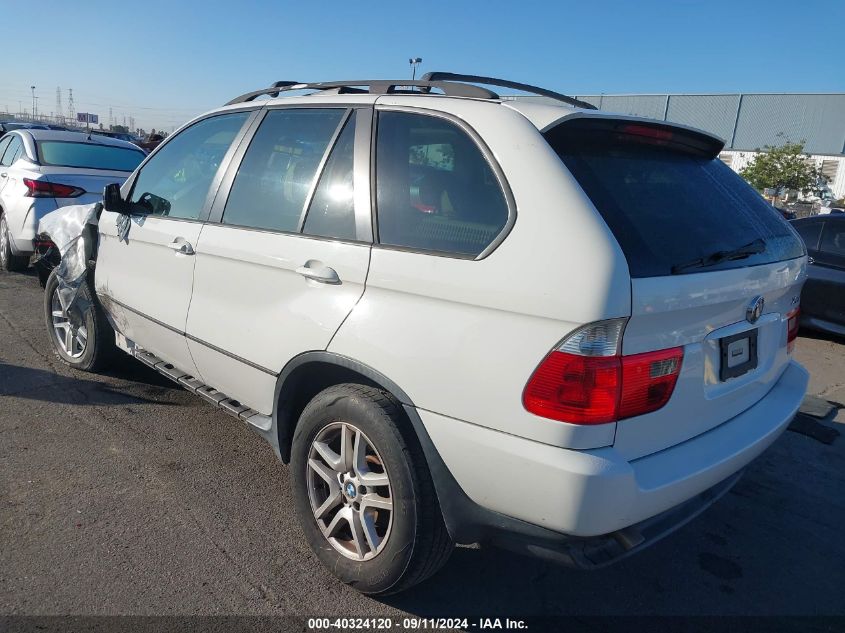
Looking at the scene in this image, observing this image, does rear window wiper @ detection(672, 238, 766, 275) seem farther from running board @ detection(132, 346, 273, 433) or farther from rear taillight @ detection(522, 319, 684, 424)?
running board @ detection(132, 346, 273, 433)

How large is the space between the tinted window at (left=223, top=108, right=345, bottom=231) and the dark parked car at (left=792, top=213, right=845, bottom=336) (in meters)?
6.05

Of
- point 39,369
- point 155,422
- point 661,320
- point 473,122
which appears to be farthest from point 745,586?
point 39,369

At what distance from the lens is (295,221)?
2.82m

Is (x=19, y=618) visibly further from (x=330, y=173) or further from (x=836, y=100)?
(x=836, y=100)

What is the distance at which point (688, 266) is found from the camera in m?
2.14

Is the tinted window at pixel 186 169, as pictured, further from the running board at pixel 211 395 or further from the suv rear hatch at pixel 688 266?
the suv rear hatch at pixel 688 266

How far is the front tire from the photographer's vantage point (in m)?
2.28

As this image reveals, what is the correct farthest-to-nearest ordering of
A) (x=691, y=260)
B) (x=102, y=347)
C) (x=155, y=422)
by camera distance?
1. (x=102, y=347)
2. (x=155, y=422)
3. (x=691, y=260)

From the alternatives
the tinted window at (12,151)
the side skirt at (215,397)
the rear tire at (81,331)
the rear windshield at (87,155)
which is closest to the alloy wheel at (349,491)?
the side skirt at (215,397)

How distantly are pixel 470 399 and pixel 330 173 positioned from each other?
1.23 m

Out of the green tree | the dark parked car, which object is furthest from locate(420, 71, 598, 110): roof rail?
the green tree

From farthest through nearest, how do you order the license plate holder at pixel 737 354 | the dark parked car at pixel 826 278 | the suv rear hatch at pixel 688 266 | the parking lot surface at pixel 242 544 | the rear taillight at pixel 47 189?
the rear taillight at pixel 47 189
the dark parked car at pixel 826 278
the parking lot surface at pixel 242 544
the license plate holder at pixel 737 354
the suv rear hatch at pixel 688 266

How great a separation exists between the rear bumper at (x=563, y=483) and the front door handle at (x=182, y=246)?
176 centimetres

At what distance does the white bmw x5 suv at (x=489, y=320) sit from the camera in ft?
6.42
